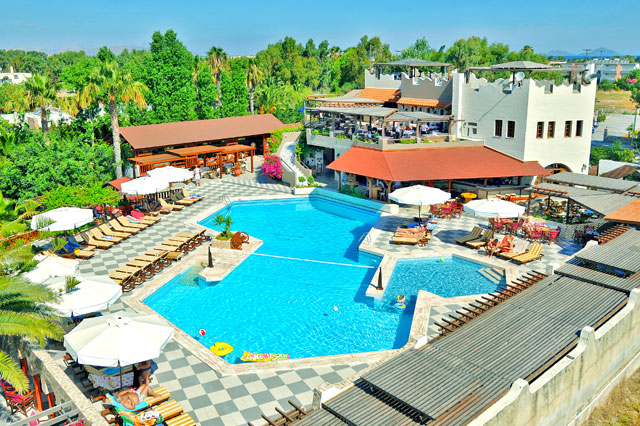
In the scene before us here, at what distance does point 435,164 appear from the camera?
99.1 ft

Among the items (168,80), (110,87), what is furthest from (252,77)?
(110,87)

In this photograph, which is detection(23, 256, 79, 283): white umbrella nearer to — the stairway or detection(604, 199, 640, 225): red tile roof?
the stairway

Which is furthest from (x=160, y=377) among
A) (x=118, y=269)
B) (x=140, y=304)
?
(x=118, y=269)

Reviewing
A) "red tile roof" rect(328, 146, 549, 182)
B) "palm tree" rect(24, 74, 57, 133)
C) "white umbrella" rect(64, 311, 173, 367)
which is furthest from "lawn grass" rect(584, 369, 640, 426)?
"palm tree" rect(24, 74, 57, 133)

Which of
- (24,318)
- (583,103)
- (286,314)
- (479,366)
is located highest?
(583,103)

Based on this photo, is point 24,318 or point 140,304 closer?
point 24,318

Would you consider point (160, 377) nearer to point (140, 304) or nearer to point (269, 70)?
point (140, 304)

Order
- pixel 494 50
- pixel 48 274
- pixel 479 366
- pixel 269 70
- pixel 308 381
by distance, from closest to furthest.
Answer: pixel 479 366 < pixel 308 381 < pixel 48 274 < pixel 269 70 < pixel 494 50

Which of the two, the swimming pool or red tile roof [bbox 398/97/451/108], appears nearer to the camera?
the swimming pool

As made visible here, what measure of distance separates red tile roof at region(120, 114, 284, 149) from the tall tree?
4622 mm

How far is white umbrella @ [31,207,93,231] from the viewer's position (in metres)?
21.0

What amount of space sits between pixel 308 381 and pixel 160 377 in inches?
149

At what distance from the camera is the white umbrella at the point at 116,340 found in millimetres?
12164

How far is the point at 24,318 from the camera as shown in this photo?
468 inches
